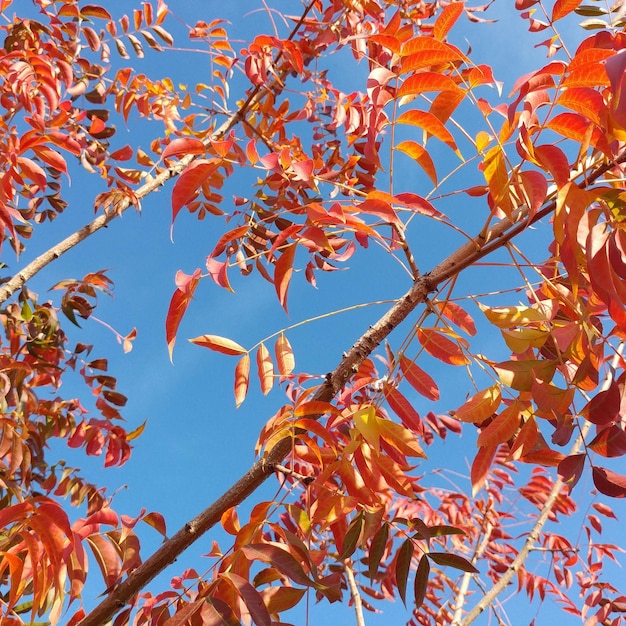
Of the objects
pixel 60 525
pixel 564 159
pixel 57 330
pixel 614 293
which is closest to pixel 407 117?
pixel 564 159

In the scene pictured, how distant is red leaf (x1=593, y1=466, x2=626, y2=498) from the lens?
2.91 ft

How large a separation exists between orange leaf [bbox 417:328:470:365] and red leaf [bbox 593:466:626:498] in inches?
12.0

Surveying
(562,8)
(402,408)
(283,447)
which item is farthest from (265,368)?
(562,8)

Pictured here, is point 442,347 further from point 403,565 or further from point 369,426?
point 403,565

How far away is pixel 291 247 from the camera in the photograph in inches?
38.9

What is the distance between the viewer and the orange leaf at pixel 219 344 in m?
1.05

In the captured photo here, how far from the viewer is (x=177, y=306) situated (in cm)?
102

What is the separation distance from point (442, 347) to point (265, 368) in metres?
0.36

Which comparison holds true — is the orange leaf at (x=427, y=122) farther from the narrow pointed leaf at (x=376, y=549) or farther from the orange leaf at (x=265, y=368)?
the narrow pointed leaf at (x=376, y=549)

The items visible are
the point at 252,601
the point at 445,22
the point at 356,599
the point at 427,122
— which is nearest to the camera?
the point at 252,601

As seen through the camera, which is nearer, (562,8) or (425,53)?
(425,53)

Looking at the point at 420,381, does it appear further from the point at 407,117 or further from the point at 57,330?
the point at 57,330

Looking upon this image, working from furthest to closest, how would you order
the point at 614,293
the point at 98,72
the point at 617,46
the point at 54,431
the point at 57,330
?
the point at 98,72 < the point at 54,431 < the point at 57,330 < the point at 617,46 < the point at 614,293

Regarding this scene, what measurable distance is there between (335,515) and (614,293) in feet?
1.81
